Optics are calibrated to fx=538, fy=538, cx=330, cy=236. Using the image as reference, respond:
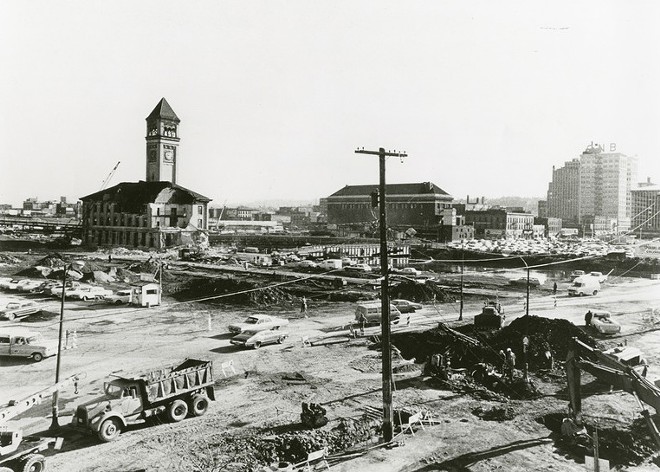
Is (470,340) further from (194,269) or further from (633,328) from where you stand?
(194,269)

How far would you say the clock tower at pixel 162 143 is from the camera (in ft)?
338

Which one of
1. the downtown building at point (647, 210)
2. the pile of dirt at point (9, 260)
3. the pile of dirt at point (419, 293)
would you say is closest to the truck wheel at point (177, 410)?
the pile of dirt at point (419, 293)

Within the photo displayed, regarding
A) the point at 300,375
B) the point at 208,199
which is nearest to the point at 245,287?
the point at 300,375

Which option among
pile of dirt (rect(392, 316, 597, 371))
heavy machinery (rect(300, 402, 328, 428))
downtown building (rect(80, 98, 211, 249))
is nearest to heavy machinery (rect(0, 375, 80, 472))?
heavy machinery (rect(300, 402, 328, 428))

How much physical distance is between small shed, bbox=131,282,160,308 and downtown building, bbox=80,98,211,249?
160 ft

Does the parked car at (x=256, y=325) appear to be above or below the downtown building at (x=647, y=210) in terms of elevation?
below

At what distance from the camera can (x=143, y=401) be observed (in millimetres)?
17688

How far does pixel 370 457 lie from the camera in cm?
1603

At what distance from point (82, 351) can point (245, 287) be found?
2022 centimetres

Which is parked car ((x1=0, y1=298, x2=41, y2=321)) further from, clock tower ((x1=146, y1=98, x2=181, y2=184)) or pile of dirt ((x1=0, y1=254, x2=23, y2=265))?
clock tower ((x1=146, y1=98, x2=181, y2=184))

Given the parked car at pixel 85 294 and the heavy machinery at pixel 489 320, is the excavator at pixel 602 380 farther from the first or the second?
the parked car at pixel 85 294

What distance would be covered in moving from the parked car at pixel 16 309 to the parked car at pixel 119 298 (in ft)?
16.2

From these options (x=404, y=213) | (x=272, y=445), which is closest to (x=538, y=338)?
(x=272, y=445)

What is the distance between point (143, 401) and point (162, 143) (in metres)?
92.3
